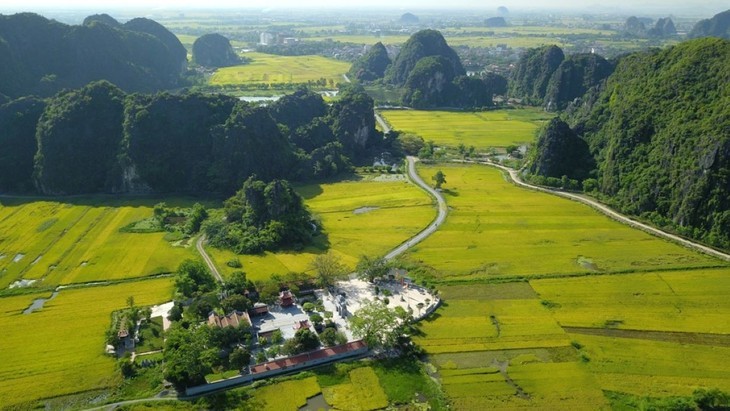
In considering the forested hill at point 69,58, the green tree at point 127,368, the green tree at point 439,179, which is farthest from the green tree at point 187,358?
the forested hill at point 69,58

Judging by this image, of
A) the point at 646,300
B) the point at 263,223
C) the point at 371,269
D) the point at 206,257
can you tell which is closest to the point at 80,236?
the point at 206,257

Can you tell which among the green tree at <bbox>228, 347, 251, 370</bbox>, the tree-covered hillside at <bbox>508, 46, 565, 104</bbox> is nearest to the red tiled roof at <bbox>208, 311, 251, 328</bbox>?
the green tree at <bbox>228, 347, 251, 370</bbox>

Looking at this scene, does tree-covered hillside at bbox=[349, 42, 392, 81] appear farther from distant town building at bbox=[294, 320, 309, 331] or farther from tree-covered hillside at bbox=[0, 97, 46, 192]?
distant town building at bbox=[294, 320, 309, 331]

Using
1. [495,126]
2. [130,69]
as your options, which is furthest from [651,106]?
[130,69]

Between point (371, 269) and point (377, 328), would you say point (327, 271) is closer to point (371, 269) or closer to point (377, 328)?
point (371, 269)

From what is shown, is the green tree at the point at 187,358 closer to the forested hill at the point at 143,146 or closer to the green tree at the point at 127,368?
the green tree at the point at 127,368

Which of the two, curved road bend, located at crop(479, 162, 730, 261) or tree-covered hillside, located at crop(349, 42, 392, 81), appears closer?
curved road bend, located at crop(479, 162, 730, 261)
